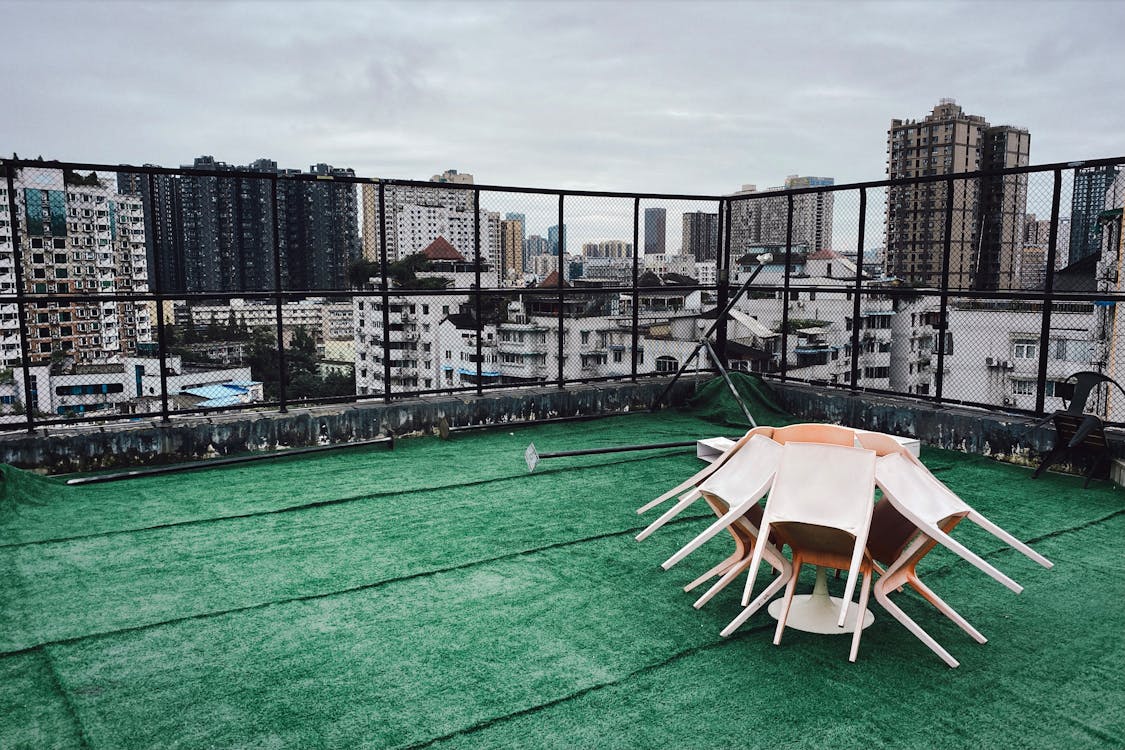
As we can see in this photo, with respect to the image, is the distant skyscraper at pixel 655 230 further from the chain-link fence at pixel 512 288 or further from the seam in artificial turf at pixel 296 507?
the seam in artificial turf at pixel 296 507

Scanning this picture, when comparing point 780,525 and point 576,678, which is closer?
point 576,678

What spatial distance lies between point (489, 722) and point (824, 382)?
8119 millimetres

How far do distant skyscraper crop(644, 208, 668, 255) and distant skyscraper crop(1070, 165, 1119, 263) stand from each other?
4.56m

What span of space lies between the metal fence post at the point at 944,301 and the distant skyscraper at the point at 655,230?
3463mm

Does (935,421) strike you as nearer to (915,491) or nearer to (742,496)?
(915,491)

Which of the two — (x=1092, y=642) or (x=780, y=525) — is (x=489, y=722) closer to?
(x=780, y=525)

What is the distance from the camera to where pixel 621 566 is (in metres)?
5.15

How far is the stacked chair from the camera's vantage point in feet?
12.5

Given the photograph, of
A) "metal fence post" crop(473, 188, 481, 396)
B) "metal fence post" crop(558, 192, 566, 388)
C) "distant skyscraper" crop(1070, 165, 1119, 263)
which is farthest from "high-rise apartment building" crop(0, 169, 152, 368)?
"distant skyscraper" crop(1070, 165, 1119, 263)

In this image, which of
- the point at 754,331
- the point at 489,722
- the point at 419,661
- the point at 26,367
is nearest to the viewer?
the point at 489,722

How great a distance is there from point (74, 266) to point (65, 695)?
16.9ft

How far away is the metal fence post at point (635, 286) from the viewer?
10.3m

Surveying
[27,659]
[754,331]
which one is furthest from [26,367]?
[754,331]

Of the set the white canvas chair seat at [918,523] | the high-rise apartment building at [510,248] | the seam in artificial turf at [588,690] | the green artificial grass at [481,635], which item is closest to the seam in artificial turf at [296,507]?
the green artificial grass at [481,635]
